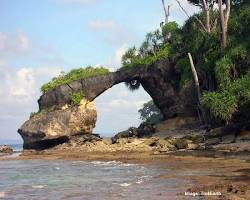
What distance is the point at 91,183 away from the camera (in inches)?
659

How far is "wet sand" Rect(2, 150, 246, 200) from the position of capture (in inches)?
508

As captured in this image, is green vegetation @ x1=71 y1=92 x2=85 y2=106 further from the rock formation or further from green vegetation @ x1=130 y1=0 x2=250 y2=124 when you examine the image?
green vegetation @ x1=130 y1=0 x2=250 y2=124

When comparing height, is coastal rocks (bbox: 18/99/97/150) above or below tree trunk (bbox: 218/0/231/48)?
below

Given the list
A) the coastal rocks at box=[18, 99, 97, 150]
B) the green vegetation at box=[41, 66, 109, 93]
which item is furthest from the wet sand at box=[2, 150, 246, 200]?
the green vegetation at box=[41, 66, 109, 93]

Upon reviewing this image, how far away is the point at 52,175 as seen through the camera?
2031 cm

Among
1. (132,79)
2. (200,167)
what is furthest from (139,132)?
(200,167)

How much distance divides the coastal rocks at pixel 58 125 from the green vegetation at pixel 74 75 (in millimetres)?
2251

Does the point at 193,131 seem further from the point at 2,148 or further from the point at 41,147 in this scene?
the point at 2,148

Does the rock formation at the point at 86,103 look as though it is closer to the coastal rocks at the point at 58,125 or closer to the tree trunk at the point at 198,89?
the coastal rocks at the point at 58,125

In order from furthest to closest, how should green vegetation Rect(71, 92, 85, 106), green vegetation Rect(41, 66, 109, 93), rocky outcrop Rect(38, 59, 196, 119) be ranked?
1. green vegetation Rect(41, 66, 109, 93)
2. rocky outcrop Rect(38, 59, 196, 119)
3. green vegetation Rect(71, 92, 85, 106)

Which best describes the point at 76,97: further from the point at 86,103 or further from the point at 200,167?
the point at 200,167

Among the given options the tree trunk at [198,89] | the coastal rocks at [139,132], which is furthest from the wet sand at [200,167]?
the tree trunk at [198,89]

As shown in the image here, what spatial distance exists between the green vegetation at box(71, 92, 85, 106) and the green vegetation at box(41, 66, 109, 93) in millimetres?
1475

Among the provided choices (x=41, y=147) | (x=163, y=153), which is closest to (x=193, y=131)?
(x=163, y=153)
